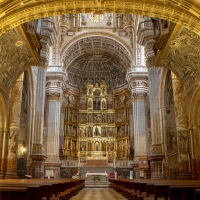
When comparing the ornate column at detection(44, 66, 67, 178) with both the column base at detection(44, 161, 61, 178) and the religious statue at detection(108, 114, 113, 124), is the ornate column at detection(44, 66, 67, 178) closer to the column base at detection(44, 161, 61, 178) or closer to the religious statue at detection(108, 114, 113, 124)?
the column base at detection(44, 161, 61, 178)

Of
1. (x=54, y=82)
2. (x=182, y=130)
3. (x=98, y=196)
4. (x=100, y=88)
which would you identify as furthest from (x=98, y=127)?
(x=98, y=196)

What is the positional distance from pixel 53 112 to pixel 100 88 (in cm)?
1121

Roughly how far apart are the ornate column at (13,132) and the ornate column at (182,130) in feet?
24.0

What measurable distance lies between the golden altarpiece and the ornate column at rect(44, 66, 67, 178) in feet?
23.0

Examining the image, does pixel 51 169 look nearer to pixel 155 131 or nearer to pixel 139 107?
pixel 139 107

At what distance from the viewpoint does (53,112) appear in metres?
25.8

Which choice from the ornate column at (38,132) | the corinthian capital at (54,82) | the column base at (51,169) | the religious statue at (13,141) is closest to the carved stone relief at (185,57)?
the religious statue at (13,141)

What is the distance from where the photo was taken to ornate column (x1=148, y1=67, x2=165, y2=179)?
15.9m

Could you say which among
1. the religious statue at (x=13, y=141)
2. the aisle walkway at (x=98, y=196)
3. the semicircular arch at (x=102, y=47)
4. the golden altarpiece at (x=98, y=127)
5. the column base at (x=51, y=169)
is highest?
the semicircular arch at (x=102, y=47)

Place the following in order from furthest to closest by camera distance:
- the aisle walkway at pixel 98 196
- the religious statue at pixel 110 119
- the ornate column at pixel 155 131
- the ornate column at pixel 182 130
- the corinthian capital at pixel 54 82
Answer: the religious statue at pixel 110 119 < the corinthian capital at pixel 54 82 < the ornate column at pixel 155 131 < the ornate column at pixel 182 130 < the aisle walkway at pixel 98 196

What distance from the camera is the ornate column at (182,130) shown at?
12.2 metres

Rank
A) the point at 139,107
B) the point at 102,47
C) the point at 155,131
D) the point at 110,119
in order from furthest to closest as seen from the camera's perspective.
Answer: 1. the point at 110,119
2. the point at 102,47
3. the point at 139,107
4. the point at 155,131

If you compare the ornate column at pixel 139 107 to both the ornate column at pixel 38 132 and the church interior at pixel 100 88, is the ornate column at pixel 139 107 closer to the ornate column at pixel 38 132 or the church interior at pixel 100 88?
the church interior at pixel 100 88

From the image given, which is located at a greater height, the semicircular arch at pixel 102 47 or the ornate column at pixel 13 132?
the semicircular arch at pixel 102 47
